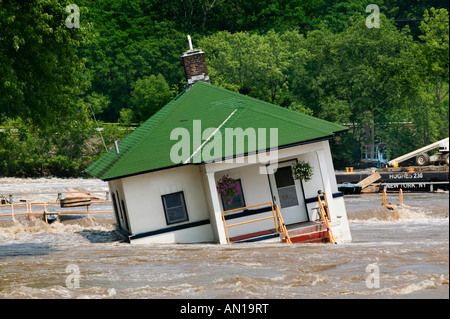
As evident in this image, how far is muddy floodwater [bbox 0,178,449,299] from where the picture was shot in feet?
50.6

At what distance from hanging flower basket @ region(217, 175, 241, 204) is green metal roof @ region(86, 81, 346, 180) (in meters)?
1.54

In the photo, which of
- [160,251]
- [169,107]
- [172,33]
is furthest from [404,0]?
[160,251]

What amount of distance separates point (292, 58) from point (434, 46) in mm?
63767

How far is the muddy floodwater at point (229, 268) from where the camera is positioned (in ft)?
50.6

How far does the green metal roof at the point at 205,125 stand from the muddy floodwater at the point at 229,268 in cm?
271

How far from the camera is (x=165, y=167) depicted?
2516 cm

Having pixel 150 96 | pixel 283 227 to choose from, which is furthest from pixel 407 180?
pixel 150 96

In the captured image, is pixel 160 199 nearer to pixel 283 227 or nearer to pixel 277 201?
pixel 277 201

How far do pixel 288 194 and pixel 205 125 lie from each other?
12.3 feet

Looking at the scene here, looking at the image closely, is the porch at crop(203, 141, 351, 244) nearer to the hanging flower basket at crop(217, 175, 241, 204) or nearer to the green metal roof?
the hanging flower basket at crop(217, 175, 241, 204)

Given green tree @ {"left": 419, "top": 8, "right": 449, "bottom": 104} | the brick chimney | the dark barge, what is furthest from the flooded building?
the dark barge

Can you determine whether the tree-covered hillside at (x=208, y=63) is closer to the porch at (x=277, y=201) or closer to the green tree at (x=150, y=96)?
the green tree at (x=150, y=96)

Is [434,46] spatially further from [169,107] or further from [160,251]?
[169,107]

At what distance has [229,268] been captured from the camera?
61.8 ft
